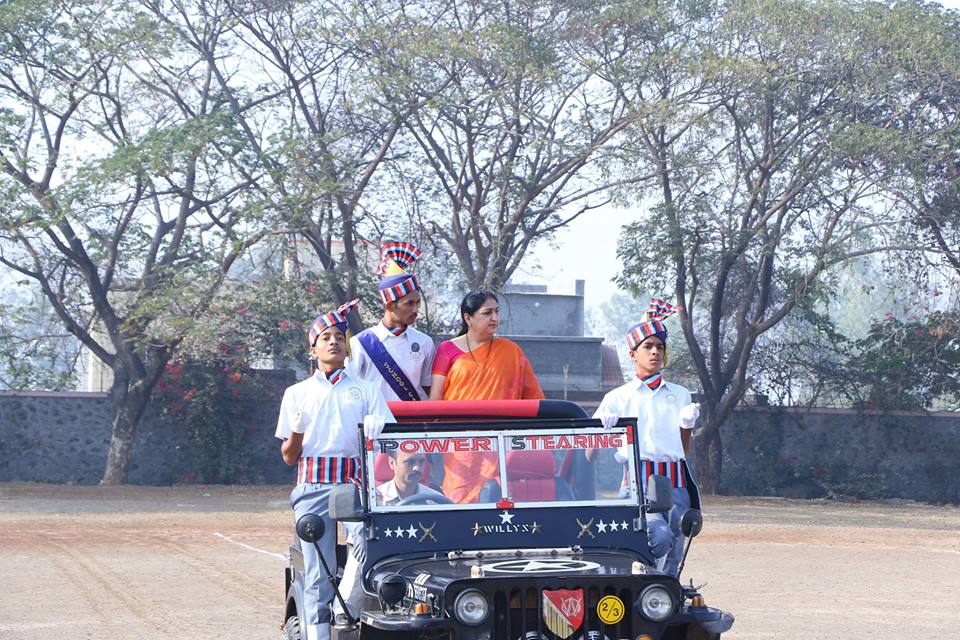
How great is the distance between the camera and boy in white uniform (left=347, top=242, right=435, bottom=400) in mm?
7469

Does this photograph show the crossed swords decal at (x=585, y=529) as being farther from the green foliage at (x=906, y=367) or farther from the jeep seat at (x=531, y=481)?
the green foliage at (x=906, y=367)

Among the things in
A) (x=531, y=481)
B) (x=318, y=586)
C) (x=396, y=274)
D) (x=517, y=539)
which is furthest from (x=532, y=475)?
(x=396, y=274)

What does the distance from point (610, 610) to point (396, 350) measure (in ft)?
9.03

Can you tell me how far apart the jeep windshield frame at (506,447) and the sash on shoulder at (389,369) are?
58.3 inches

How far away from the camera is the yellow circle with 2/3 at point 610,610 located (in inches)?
205

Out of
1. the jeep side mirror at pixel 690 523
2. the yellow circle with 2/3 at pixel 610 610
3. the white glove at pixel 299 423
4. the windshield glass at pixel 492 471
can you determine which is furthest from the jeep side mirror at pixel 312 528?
the jeep side mirror at pixel 690 523

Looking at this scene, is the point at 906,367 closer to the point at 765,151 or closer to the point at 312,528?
the point at 765,151

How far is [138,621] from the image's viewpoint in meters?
9.71

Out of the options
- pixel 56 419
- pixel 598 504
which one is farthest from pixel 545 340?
pixel 598 504

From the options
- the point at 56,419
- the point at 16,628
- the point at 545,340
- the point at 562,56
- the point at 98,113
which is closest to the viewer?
the point at 16,628

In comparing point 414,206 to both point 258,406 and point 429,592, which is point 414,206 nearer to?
point 258,406

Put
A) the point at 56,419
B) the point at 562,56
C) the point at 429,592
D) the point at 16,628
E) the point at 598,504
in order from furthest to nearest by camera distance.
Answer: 1. the point at 56,419
2. the point at 562,56
3. the point at 16,628
4. the point at 598,504
5. the point at 429,592

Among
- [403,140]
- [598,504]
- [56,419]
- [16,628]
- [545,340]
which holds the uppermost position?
[403,140]

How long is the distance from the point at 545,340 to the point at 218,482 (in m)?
11.4
